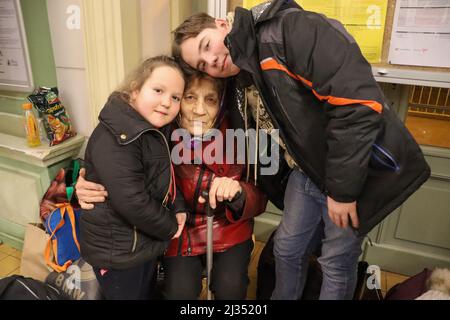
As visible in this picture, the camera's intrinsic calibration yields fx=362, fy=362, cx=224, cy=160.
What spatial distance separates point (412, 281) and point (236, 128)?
1.06m

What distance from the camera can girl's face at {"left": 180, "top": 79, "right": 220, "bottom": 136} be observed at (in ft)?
4.39

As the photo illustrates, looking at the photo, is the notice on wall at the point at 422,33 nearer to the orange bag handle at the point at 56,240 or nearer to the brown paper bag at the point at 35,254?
the orange bag handle at the point at 56,240

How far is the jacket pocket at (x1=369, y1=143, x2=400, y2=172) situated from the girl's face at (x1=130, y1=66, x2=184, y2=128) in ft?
2.20

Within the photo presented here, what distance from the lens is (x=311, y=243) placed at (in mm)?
1483

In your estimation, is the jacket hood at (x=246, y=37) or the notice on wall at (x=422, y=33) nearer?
the jacket hood at (x=246, y=37)

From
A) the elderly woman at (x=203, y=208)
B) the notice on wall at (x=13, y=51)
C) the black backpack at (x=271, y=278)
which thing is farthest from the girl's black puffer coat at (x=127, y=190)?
the notice on wall at (x=13, y=51)

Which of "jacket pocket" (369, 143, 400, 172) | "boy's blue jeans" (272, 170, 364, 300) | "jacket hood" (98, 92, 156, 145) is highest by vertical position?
"jacket hood" (98, 92, 156, 145)

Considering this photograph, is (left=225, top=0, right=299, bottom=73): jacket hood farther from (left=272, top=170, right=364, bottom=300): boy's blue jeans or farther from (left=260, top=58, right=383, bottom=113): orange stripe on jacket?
(left=272, top=170, right=364, bottom=300): boy's blue jeans

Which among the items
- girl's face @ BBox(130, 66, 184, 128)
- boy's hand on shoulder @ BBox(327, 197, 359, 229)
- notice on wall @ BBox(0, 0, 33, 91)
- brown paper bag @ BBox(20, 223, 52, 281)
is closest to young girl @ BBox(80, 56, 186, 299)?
girl's face @ BBox(130, 66, 184, 128)

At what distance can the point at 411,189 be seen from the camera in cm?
112

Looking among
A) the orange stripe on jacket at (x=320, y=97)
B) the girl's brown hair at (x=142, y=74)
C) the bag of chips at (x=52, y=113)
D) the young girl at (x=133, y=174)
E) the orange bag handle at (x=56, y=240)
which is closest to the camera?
the orange stripe on jacket at (x=320, y=97)

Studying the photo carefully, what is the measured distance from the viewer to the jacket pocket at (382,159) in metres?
1.06

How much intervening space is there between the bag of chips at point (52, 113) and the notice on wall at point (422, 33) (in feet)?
5.37

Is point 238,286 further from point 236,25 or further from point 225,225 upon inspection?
point 236,25
